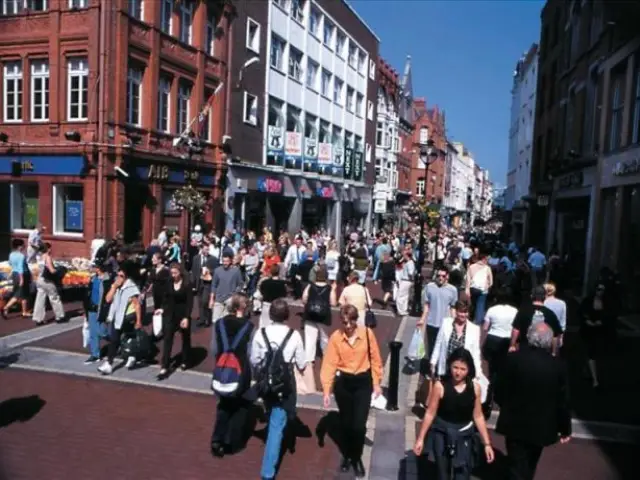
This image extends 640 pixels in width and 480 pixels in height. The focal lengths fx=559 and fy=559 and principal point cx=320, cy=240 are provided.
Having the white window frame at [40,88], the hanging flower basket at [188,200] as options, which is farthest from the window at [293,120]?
the white window frame at [40,88]

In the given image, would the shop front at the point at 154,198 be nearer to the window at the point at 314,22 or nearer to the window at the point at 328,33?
the window at the point at 314,22

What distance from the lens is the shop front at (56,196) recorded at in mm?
18828

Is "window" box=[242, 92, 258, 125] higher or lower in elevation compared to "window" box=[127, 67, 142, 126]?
higher

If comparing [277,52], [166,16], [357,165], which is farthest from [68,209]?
[357,165]

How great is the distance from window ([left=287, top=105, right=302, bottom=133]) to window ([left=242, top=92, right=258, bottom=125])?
467cm

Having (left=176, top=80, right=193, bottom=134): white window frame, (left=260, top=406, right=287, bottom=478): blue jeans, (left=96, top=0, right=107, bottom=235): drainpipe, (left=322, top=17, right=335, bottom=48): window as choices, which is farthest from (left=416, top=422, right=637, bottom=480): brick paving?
(left=322, top=17, right=335, bottom=48): window

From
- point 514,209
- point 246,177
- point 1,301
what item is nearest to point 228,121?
point 246,177

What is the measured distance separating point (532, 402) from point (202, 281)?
8.84m

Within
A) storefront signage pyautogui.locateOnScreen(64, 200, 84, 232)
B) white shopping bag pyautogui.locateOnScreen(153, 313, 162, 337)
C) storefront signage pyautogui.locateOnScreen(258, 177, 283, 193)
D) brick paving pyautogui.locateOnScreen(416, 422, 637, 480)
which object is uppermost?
storefront signage pyautogui.locateOnScreen(258, 177, 283, 193)

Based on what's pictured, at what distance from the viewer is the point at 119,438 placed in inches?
247

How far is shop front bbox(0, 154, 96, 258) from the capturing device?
18828 millimetres

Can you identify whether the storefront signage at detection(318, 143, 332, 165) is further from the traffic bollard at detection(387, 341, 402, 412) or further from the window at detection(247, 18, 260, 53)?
the traffic bollard at detection(387, 341, 402, 412)

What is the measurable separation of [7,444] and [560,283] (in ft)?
62.4

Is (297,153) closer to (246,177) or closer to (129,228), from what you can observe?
(246,177)
